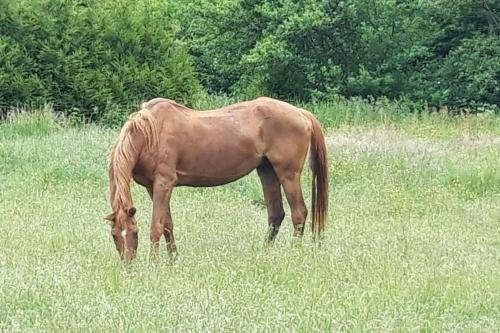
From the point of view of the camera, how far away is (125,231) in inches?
250

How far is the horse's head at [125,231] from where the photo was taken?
6338mm

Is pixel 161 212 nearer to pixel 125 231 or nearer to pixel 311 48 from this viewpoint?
pixel 125 231

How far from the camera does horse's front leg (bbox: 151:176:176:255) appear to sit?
23.1ft

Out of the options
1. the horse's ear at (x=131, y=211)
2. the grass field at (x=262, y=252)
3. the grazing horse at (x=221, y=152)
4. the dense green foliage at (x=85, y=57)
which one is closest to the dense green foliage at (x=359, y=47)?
A: the dense green foliage at (x=85, y=57)

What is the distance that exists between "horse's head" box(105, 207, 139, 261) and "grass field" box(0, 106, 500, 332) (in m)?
0.13

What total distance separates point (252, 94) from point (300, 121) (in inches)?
695

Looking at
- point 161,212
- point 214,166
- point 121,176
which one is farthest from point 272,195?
point 121,176

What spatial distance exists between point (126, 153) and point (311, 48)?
62.7 feet

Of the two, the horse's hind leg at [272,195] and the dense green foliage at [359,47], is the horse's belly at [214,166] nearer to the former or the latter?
the horse's hind leg at [272,195]

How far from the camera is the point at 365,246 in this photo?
7.32 m

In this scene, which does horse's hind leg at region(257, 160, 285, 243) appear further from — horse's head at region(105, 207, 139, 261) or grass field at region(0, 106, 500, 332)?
horse's head at region(105, 207, 139, 261)

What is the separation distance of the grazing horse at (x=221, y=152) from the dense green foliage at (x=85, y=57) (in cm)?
1081

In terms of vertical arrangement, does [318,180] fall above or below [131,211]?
below

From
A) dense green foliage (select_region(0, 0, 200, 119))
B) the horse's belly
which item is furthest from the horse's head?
dense green foliage (select_region(0, 0, 200, 119))
